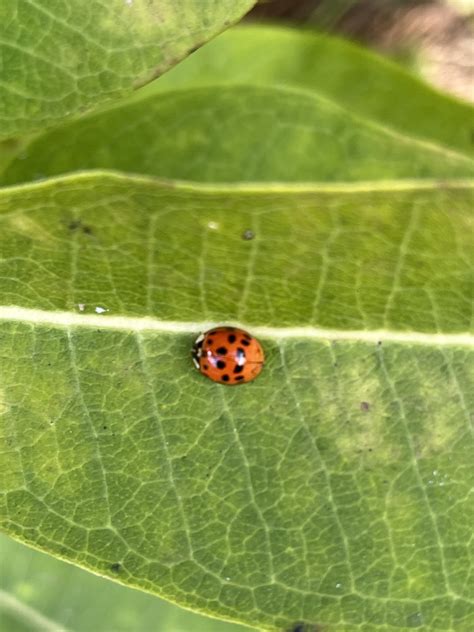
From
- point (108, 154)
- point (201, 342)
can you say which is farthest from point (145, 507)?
point (108, 154)

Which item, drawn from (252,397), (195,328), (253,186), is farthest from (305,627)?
(253,186)

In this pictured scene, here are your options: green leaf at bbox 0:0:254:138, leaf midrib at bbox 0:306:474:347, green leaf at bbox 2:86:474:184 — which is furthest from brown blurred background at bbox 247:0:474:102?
leaf midrib at bbox 0:306:474:347

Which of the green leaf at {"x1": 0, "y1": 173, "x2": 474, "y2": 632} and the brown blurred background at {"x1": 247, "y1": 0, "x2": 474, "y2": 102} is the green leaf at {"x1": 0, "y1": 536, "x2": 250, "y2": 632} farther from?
the brown blurred background at {"x1": 247, "y1": 0, "x2": 474, "y2": 102}

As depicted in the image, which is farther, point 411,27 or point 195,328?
point 411,27

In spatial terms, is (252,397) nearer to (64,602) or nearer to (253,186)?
(253,186)

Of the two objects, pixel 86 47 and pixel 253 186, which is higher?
pixel 86 47

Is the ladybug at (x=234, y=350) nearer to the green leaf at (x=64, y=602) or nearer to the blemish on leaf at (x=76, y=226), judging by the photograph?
the blemish on leaf at (x=76, y=226)
